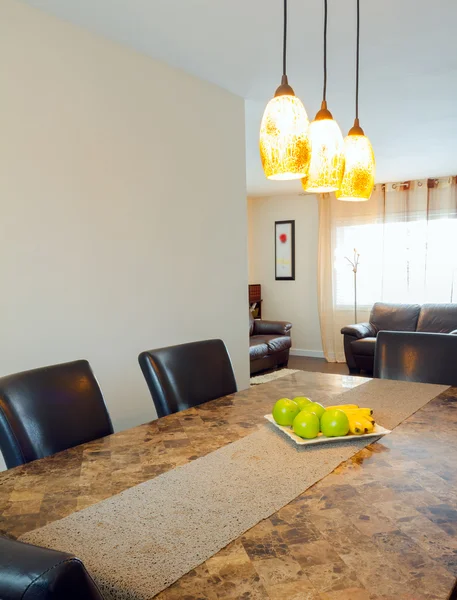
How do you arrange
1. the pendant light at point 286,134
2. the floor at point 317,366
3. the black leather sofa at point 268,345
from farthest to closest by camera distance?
1. the floor at point 317,366
2. the black leather sofa at point 268,345
3. the pendant light at point 286,134

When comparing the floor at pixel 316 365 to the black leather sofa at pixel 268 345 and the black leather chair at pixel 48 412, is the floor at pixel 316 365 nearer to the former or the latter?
the black leather sofa at pixel 268 345

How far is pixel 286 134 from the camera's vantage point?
1.42m

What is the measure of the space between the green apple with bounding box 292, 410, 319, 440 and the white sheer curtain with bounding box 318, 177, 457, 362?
5.84m

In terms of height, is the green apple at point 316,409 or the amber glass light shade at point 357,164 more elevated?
the amber glass light shade at point 357,164

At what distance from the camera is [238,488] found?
1.22 metres

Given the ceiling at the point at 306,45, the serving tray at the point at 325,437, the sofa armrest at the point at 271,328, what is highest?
the ceiling at the point at 306,45

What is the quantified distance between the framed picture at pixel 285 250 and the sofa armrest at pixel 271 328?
3.50 feet

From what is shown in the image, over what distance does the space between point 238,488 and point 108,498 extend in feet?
0.99

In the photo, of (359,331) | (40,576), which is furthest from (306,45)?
(359,331)

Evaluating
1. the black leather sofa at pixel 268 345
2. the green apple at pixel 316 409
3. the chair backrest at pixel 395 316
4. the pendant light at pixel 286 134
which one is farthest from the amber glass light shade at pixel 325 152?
Result: the chair backrest at pixel 395 316

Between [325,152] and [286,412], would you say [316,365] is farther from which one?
[325,152]

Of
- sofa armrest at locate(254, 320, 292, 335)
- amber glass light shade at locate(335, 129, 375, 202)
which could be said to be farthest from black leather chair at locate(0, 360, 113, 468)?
sofa armrest at locate(254, 320, 292, 335)

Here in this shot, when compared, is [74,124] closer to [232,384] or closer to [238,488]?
[232,384]

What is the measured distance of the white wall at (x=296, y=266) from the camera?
25.7 feet
